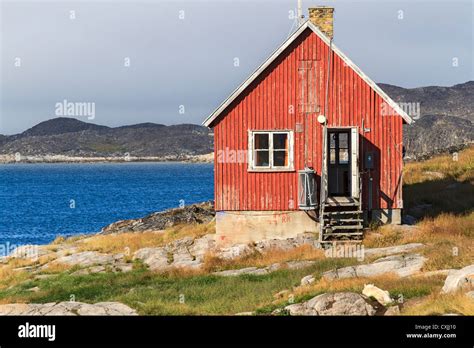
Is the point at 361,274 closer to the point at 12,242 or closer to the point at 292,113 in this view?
the point at 292,113

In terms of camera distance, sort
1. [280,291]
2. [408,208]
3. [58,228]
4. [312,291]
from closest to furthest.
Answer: [312,291], [280,291], [408,208], [58,228]

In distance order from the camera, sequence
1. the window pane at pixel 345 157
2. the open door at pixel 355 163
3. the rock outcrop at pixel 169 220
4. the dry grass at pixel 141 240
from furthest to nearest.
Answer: the rock outcrop at pixel 169 220 → the window pane at pixel 345 157 → the dry grass at pixel 141 240 → the open door at pixel 355 163

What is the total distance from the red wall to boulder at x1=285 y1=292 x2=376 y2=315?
12953 mm

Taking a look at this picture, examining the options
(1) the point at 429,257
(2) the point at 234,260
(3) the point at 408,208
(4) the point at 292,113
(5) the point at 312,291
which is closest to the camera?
(5) the point at 312,291

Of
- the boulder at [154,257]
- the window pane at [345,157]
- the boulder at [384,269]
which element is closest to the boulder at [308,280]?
the boulder at [384,269]

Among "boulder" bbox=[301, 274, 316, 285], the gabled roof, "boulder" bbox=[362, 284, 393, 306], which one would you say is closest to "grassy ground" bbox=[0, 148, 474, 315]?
"boulder" bbox=[301, 274, 316, 285]

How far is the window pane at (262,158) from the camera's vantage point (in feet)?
101

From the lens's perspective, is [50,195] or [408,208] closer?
[408,208]

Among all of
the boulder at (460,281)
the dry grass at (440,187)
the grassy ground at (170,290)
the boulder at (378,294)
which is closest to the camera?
the boulder at (460,281)

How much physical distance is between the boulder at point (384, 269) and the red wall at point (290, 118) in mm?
7928

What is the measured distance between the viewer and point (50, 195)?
12562 centimetres

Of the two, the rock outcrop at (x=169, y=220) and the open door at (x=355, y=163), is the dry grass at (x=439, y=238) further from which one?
the rock outcrop at (x=169, y=220)
